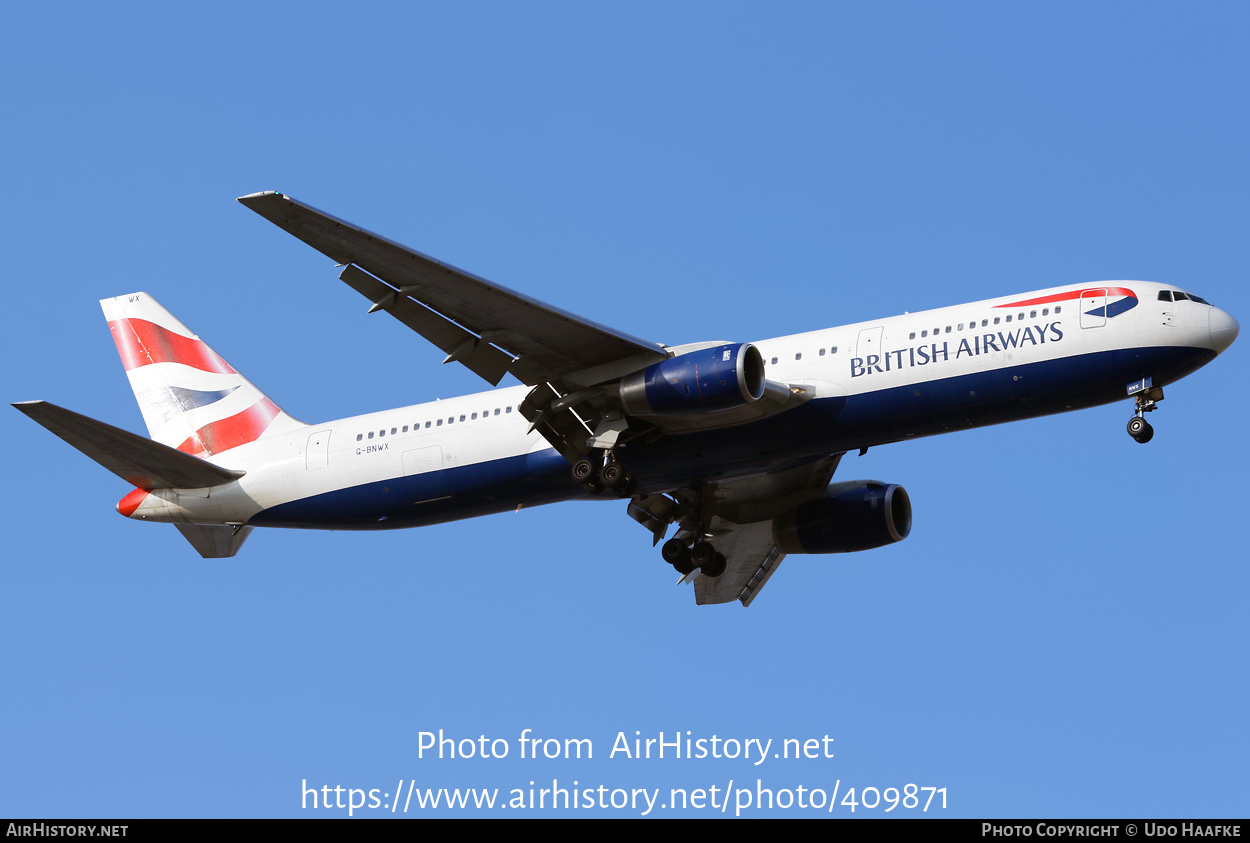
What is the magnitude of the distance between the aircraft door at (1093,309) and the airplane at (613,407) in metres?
0.04

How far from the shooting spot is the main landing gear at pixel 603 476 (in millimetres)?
34969

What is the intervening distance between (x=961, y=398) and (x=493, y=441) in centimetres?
1073

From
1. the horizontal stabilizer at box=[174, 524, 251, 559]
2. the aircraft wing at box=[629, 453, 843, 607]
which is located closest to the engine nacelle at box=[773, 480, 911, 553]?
the aircraft wing at box=[629, 453, 843, 607]

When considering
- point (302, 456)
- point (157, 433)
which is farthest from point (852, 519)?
point (157, 433)

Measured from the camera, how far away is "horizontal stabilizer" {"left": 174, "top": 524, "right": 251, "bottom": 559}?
4006cm

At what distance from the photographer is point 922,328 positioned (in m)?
34.1

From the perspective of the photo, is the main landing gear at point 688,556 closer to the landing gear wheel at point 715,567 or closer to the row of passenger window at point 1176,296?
the landing gear wheel at point 715,567

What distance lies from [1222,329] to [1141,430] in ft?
8.77

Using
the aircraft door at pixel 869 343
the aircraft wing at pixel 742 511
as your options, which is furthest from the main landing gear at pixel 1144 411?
the aircraft wing at pixel 742 511

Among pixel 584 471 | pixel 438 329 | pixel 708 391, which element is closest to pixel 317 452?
pixel 438 329

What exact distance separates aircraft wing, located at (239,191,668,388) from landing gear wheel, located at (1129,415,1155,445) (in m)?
9.95

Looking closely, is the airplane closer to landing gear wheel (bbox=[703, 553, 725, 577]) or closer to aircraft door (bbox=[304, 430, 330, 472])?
aircraft door (bbox=[304, 430, 330, 472])
